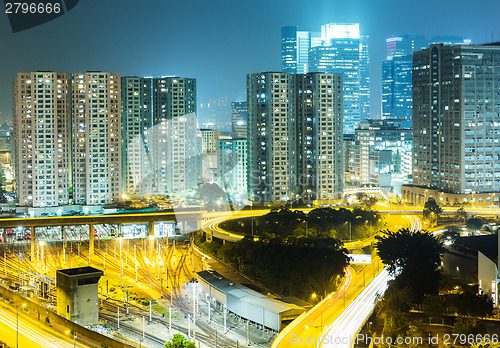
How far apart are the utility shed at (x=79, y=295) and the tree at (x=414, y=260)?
5076mm

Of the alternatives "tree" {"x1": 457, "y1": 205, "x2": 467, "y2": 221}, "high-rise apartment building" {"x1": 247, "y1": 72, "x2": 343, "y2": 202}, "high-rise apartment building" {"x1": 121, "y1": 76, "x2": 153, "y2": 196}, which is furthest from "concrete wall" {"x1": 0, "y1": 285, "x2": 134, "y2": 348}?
"tree" {"x1": 457, "y1": 205, "x2": 467, "y2": 221}

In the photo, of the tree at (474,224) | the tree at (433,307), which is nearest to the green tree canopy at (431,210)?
the tree at (474,224)

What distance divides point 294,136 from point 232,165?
4.33m

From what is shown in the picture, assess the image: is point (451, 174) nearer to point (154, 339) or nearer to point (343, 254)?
point (343, 254)

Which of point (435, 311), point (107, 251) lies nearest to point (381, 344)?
point (435, 311)

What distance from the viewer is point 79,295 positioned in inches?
430

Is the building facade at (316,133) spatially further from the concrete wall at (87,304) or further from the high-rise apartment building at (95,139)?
the concrete wall at (87,304)

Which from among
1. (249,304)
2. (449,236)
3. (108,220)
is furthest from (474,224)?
(108,220)

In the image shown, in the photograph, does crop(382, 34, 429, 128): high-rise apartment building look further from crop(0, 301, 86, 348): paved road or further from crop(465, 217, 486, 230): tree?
crop(0, 301, 86, 348): paved road

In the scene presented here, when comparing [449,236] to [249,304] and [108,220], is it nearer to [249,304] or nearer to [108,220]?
[249,304]

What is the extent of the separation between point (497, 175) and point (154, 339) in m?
17.2

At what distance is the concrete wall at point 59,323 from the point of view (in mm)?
9523

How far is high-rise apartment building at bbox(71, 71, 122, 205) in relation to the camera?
74.4 feet

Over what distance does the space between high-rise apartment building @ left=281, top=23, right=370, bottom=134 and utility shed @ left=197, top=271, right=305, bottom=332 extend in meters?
34.9
